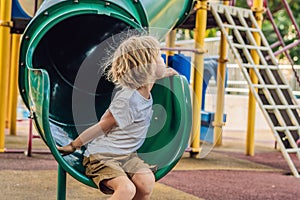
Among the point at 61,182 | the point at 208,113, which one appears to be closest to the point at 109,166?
the point at 61,182

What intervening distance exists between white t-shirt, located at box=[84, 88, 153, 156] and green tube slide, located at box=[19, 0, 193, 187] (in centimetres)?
17

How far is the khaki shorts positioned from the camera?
8.58 feet

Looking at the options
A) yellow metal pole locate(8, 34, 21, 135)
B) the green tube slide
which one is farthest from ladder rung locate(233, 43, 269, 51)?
yellow metal pole locate(8, 34, 21, 135)

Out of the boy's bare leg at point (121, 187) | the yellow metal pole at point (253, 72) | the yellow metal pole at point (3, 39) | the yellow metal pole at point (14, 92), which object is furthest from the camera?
the yellow metal pole at point (14, 92)

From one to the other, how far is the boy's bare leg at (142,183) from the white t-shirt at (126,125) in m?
0.14

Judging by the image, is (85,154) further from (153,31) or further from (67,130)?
(153,31)

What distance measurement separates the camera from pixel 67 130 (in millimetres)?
3336

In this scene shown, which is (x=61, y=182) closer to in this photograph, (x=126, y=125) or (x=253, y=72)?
(x=126, y=125)

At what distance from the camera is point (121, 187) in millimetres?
2545

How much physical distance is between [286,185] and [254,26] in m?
2.55

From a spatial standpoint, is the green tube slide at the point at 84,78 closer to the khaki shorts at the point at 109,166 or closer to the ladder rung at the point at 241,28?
the khaki shorts at the point at 109,166

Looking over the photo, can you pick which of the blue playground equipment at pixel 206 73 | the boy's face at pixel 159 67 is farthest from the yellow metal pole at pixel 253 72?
the boy's face at pixel 159 67

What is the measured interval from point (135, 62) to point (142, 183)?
1.90ft

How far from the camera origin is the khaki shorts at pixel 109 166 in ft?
8.58
